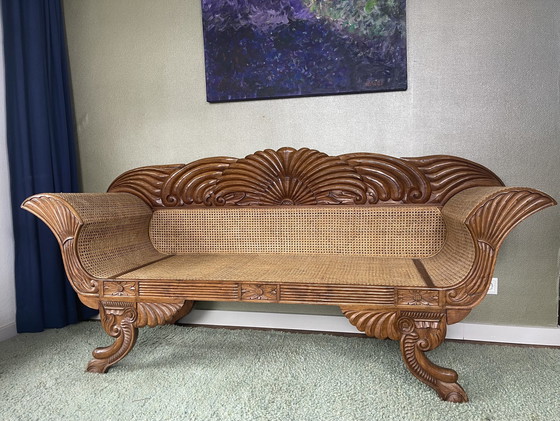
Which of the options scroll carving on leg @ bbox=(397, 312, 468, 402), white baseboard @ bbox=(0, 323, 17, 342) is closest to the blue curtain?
white baseboard @ bbox=(0, 323, 17, 342)

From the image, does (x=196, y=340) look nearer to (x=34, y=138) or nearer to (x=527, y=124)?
(x=34, y=138)

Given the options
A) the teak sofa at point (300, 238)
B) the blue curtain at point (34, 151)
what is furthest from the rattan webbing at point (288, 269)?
the blue curtain at point (34, 151)

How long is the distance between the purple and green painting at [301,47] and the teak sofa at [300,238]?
1.33 feet

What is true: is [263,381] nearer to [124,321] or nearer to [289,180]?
[124,321]

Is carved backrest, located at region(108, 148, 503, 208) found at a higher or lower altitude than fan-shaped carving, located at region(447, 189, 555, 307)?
higher

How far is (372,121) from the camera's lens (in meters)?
2.03

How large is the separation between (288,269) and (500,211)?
85cm

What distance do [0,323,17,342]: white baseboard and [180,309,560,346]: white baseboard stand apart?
923mm

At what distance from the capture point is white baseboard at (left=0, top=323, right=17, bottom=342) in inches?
80.4

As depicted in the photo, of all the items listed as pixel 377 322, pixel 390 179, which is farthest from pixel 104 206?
pixel 390 179

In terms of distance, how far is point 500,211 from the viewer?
1.32 metres

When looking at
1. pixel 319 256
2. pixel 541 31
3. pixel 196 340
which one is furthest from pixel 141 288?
pixel 541 31

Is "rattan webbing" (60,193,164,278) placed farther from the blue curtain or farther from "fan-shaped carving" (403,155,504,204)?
"fan-shaped carving" (403,155,504,204)

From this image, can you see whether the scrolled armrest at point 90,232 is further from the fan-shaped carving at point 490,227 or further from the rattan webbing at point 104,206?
the fan-shaped carving at point 490,227
